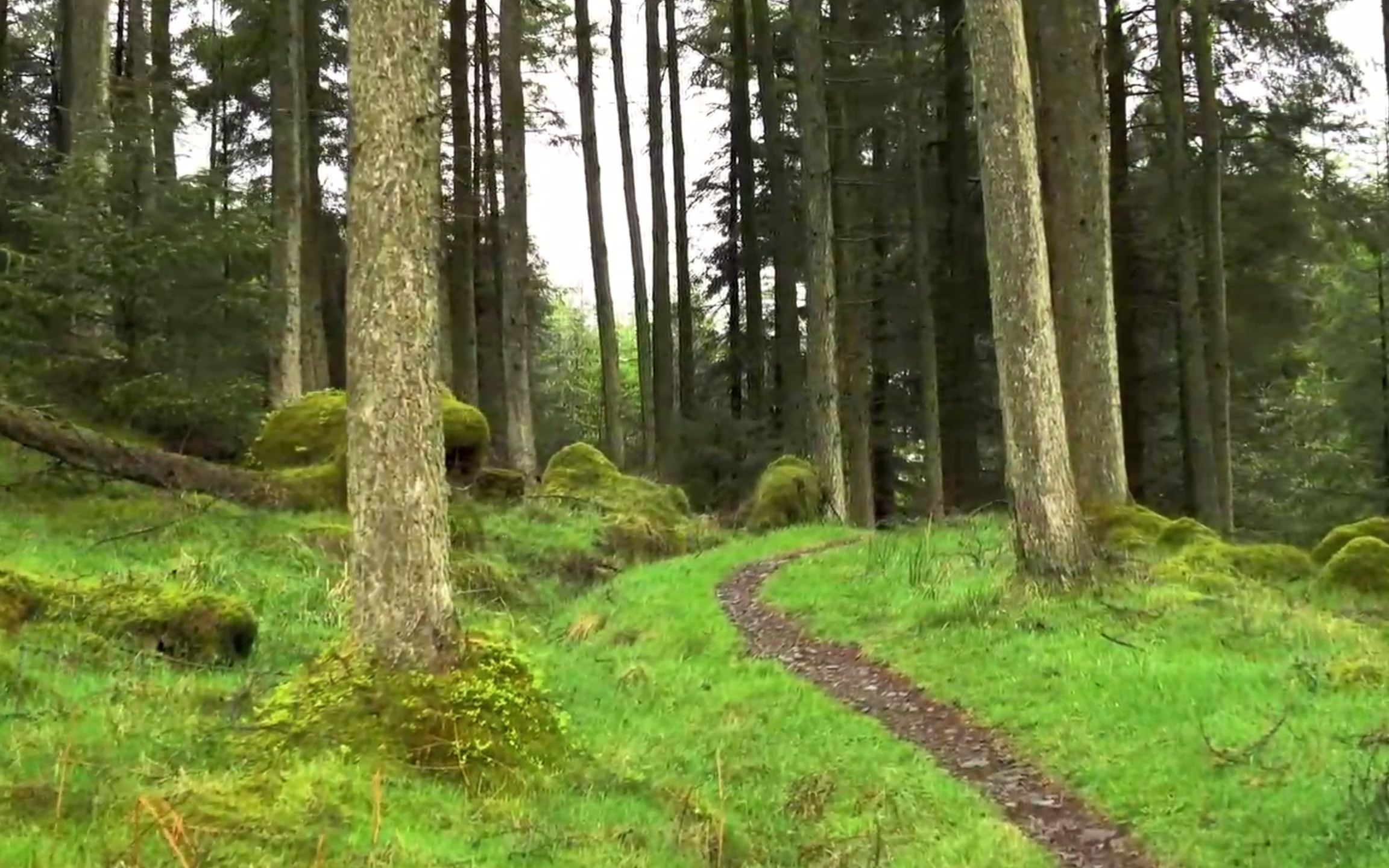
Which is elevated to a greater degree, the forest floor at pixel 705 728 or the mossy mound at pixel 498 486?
the mossy mound at pixel 498 486

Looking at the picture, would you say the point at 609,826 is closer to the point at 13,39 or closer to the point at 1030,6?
the point at 1030,6

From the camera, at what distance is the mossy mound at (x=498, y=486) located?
16531 mm

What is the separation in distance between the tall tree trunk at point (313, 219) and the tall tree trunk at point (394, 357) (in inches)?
660

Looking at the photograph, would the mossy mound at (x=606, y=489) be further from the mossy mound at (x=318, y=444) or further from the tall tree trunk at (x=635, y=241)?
the tall tree trunk at (x=635, y=241)

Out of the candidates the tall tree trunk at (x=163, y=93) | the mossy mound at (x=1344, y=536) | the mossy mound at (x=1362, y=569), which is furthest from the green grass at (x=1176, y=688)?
the tall tree trunk at (x=163, y=93)

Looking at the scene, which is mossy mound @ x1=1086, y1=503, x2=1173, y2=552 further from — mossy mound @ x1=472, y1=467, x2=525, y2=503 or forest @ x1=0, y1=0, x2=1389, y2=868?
mossy mound @ x1=472, y1=467, x2=525, y2=503

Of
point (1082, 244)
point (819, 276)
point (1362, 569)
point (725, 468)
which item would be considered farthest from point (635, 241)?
point (1362, 569)

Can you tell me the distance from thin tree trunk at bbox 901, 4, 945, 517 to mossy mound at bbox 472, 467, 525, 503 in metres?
7.41

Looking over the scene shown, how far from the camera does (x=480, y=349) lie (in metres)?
34.5

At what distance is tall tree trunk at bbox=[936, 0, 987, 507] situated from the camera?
76.9 feet

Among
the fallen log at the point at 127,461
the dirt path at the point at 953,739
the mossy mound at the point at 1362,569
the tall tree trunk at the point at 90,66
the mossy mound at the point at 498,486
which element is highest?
the tall tree trunk at the point at 90,66

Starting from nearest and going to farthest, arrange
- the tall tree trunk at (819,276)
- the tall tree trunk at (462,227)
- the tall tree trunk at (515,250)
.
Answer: the tall tree trunk at (819,276), the tall tree trunk at (515,250), the tall tree trunk at (462,227)

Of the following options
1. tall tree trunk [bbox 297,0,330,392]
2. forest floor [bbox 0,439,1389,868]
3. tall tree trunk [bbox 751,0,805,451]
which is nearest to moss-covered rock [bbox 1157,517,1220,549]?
forest floor [bbox 0,439,1389,868]

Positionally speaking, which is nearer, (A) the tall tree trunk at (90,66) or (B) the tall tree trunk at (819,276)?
(A) the tall tree trunk at (90,66)
